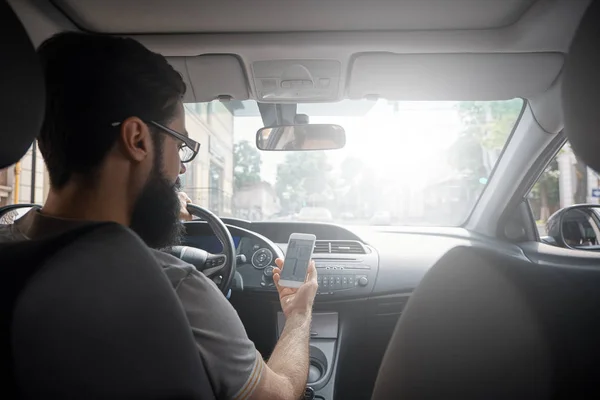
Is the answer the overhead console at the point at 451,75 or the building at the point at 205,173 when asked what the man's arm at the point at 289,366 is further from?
the overhead console at the point at 451,75

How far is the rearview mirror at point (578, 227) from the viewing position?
3.75m

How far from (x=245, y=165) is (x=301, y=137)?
1855mm

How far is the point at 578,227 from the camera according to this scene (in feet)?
12.5

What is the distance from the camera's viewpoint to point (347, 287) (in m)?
3.66

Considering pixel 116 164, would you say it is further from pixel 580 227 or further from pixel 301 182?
pixel 301 182

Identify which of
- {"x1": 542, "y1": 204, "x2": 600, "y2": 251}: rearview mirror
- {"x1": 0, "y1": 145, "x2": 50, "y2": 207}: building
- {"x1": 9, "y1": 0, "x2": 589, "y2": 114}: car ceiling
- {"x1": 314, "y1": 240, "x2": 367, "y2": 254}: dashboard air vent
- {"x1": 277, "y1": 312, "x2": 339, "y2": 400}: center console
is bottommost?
{"x1": 277, "y1": 312, "x2": 339, "y2": 400}: center console

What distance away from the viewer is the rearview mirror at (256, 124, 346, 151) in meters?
3.45

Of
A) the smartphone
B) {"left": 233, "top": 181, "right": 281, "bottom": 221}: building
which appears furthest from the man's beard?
{"left": 233, "top": 181, "right": 281, "bottom": 221}: building

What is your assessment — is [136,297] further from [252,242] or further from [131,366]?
[252,242]

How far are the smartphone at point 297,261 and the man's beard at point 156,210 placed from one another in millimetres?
904

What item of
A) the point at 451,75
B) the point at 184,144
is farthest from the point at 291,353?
the point at 451,75

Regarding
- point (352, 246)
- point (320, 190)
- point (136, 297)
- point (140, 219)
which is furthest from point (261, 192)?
point (136, 297)

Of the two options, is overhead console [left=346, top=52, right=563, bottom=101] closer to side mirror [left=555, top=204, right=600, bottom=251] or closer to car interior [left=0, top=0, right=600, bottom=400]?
car interior [left=0, top=0, right=600, bottom=400]

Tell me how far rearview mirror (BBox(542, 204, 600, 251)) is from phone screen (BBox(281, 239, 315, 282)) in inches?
80.6
